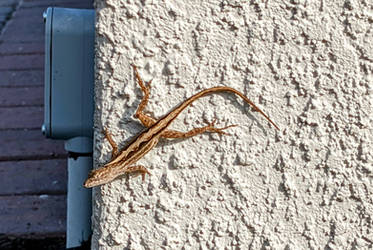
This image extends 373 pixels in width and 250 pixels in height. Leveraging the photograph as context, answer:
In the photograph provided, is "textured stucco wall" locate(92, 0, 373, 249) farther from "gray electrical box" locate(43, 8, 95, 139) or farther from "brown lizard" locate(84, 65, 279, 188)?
"gray electrical box" locate(43, 8, 95, 139)

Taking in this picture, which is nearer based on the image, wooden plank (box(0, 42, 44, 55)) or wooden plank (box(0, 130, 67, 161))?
wooden plank (box(0, 130, 67, 161))

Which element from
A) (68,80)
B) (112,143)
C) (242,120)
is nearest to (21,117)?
(68,80)

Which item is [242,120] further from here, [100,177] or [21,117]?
[21,117]

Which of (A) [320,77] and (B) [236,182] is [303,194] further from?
(A) [320,77]

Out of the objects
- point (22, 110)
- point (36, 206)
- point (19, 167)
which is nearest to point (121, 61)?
point (36, 206)

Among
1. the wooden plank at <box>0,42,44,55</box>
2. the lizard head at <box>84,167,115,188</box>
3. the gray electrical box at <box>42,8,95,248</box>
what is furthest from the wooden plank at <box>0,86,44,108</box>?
the lizard head at <box>84,167,115,188</box>

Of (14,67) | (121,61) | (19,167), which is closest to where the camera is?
(121,61)
